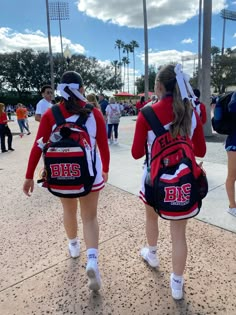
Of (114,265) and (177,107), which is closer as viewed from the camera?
(177,107)

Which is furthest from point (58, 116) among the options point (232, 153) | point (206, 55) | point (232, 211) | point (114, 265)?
point (206, 55)

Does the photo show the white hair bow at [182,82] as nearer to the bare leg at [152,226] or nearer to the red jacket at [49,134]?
the red jacket at [49,134]

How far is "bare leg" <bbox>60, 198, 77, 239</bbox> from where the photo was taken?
2.80m

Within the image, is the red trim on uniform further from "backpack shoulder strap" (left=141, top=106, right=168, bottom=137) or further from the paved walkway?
the paved walkway

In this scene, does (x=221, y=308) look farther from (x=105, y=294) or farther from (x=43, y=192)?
(x=43, y=192)

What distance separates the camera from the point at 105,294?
7.97 feet

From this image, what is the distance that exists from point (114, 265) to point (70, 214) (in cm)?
63

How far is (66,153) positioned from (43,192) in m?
3.13

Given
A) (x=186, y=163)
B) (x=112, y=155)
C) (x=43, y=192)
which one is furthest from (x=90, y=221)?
(x=112, y=155)

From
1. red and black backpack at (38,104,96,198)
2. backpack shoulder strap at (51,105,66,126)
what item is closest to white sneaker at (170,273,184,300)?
red and black backpack at (38,104,96,198)

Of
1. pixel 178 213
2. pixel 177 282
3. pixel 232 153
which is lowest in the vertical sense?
pixel 177 282

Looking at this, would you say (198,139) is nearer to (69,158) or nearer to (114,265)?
(69,158)

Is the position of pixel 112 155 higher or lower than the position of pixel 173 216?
lower

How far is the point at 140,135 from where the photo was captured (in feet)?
7.32
